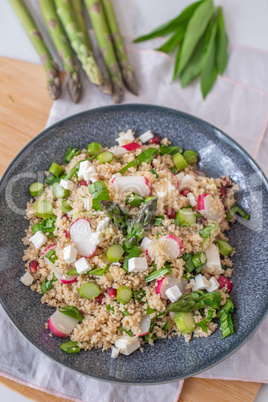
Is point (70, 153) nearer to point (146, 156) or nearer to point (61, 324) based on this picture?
point (146, 156)

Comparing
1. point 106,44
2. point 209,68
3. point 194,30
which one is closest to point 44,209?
point 106,44

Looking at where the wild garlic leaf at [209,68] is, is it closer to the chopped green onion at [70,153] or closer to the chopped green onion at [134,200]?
the chopped green onion at [70,153]

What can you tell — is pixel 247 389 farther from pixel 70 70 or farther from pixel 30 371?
pixel 70 70

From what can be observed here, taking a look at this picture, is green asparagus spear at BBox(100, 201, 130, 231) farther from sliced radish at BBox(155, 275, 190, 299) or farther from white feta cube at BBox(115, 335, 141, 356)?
white feta cube at BBox(115, 335, 141, 356)

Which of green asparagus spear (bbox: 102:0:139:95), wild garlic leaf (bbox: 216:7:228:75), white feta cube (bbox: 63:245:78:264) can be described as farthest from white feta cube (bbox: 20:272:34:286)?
wild garlic leaf (bbox: 216:7:228:75)

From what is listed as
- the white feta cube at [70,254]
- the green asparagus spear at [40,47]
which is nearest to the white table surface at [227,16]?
the green asparagus spear at [40,47]
